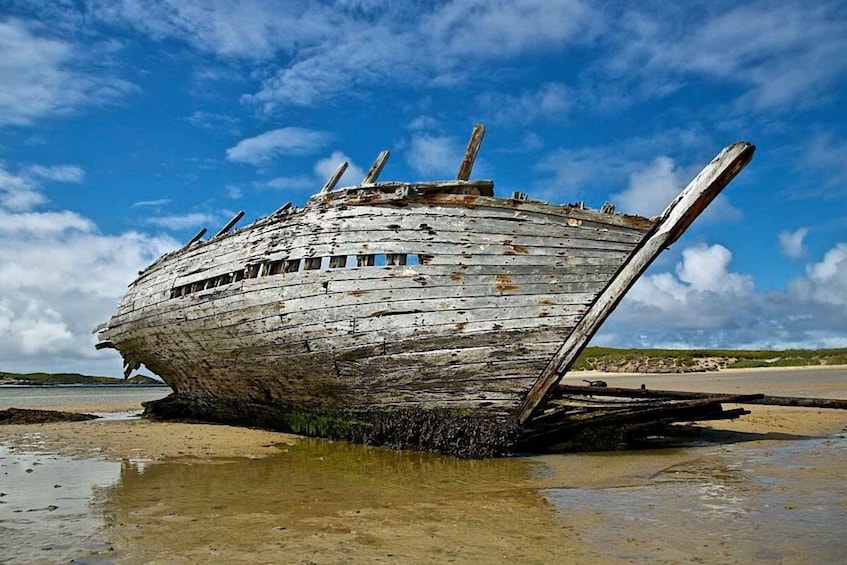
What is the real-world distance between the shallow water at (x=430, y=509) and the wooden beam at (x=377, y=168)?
3978 mm

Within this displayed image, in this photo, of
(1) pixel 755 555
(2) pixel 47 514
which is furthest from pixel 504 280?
(2) pixel 47 514

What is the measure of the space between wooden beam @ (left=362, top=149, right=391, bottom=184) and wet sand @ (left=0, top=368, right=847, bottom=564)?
12.4 feet

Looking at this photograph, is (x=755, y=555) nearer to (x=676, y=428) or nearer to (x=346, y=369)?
(x=346, y=369)

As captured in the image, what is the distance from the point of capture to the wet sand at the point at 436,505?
3891 mm

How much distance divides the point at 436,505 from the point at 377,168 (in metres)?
5.71

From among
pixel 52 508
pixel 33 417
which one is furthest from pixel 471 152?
pixel 33 417

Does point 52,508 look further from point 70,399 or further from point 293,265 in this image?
point 70,399

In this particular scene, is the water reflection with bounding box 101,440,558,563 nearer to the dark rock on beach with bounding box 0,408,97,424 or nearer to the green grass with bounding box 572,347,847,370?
the dark rock on beach with bounding box 0,408,97,424

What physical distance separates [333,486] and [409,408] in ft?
8.11

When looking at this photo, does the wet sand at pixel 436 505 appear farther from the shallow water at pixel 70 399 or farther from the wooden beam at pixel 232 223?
the shallow water at pixel 70 399

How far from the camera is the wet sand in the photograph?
3.89 m

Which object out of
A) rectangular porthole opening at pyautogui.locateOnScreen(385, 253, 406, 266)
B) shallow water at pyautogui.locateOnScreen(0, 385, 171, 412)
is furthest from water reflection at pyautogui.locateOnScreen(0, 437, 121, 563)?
shallow water at pyautogui.locateOnScreen(0, 385, 171, 412)

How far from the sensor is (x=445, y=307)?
7934 millimetres

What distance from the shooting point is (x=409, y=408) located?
8.39 metres
